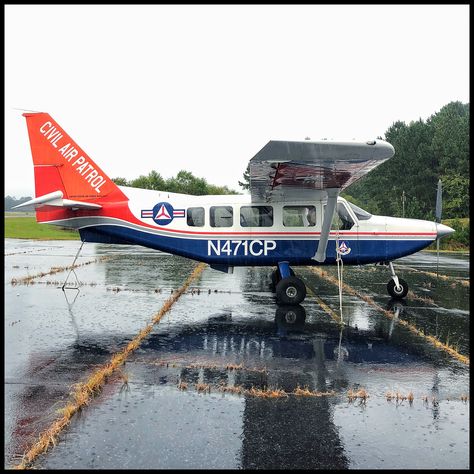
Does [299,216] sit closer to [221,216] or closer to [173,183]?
[221,216]

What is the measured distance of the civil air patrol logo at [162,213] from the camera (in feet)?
35.9

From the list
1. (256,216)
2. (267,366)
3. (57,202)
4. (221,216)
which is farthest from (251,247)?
(267,366)

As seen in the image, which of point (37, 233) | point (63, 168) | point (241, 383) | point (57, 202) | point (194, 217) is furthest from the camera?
point (37, 233)

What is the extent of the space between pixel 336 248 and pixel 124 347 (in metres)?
5.39

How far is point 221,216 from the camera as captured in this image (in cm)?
1111

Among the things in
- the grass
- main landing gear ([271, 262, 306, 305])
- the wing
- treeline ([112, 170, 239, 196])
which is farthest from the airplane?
treeline ([112, 170, 239, 196])

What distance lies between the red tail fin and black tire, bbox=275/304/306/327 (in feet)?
15.2

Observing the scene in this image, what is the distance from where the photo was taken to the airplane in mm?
10844

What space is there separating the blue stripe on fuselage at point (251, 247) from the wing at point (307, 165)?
1117mm

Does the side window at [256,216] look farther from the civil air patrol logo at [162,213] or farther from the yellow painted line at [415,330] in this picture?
the yellow painted line at [415,330]

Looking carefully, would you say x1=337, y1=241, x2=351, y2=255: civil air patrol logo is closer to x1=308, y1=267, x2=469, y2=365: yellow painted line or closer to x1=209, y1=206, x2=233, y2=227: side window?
x1=308, y1=267, x2=469, y2=365: yellow painted line

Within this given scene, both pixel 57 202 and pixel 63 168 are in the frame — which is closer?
pixel 57 202

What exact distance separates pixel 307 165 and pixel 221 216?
3346 millimetres

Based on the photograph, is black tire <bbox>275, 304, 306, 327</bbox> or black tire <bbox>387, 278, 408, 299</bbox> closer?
black tire <bbox>275, 304, 306, 327</bbox>
